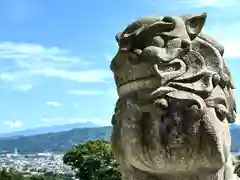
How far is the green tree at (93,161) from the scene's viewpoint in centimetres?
4216

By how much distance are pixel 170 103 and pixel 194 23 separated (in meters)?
0.97

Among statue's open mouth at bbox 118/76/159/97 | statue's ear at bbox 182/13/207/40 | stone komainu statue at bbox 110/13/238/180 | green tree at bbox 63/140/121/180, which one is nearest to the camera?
stone komainu statue at bbox 110/13/238/180

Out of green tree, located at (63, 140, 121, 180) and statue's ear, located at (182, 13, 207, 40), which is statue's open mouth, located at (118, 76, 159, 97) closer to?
statue's ear, located at (182, 13, 207, 40)

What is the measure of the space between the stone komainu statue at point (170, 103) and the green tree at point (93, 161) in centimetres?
3262

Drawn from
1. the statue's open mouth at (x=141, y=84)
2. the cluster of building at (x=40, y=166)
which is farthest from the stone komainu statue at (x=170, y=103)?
the cluster of building at (x=40, y=166)

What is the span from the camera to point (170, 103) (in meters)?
6.87

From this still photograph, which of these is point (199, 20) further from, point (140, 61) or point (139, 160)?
point (139, 160)

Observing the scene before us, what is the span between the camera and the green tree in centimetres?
4216

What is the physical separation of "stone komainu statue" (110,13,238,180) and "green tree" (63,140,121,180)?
32617 mm

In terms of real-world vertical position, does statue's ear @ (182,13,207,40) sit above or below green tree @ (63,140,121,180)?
above

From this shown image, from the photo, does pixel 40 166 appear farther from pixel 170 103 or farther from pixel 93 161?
pixel 170 103

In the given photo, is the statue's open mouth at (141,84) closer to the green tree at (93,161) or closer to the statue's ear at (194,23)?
the statue's ear at (194,23)

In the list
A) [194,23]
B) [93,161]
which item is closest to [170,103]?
[194,23]

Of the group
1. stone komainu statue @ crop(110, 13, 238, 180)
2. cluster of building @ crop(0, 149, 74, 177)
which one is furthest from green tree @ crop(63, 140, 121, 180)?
stone komainu statue @ crop(110, 13, 238, 180)
